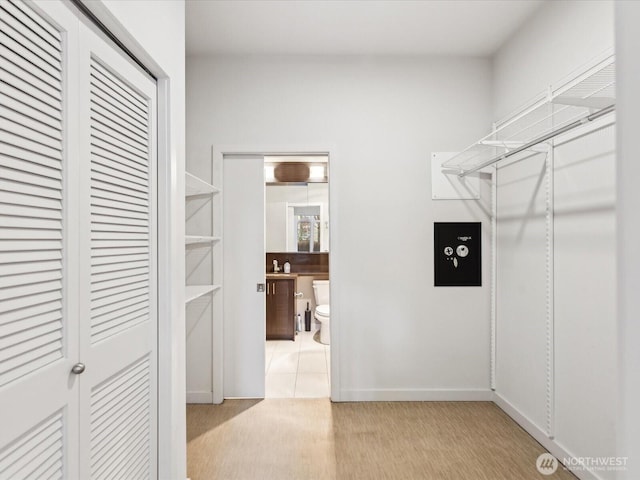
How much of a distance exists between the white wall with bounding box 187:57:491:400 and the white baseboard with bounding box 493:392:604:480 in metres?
0.19

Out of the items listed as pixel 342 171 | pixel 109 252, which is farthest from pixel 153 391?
pixel 342 171

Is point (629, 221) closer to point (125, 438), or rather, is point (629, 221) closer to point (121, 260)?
point (121, 260)

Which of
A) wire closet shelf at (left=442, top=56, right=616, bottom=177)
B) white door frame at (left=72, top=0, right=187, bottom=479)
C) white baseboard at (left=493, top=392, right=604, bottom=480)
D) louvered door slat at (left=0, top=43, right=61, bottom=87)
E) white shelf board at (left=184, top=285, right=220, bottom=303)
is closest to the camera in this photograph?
louvered door slat at (left=0, top=43, right=61, bottom=87)

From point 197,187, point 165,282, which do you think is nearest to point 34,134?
point 165,282

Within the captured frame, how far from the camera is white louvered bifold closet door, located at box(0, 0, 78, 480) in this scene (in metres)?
0.87

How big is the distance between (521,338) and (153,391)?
2.27 meters

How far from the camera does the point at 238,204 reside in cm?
296

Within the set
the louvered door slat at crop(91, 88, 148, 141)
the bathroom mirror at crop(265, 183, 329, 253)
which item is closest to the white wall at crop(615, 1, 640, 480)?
the louvered door slat at crop(91, 88, 148, 141)

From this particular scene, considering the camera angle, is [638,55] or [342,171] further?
[342,171]

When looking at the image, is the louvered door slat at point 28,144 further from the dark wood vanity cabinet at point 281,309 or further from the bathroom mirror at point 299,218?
the bathroom mirror at point 299,218

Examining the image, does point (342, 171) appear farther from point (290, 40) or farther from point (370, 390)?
point (370, 390)

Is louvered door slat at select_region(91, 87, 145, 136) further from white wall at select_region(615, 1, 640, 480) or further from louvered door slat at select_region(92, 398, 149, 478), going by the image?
white wall at select_region(615, 1, 640, 480)

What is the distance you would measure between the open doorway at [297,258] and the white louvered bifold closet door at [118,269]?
2.71 m

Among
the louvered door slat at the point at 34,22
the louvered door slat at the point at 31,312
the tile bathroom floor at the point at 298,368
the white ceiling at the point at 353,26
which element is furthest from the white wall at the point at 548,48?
the tile bathroom floor at the point at 298,368
